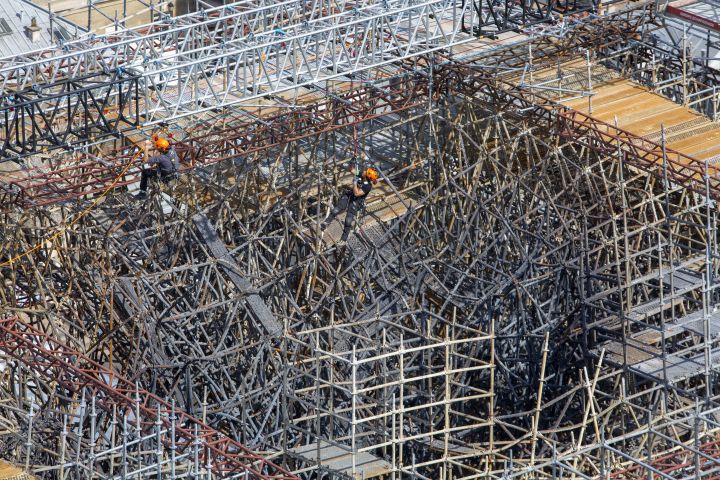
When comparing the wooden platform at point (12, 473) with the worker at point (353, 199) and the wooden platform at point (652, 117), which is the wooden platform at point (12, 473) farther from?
the wooden platform at point (652, 117)

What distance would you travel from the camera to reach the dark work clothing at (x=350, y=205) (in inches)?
2874

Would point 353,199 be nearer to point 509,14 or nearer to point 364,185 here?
point 364,185

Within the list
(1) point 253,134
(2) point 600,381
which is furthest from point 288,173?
(2) point 600,381

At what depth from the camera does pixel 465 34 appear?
79.2 metres

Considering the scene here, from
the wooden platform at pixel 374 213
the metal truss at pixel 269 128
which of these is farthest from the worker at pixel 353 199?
the metal truss at pixel 269 128

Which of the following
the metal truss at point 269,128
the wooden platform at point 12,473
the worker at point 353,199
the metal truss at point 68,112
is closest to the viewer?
the wooden platform at point 12,473

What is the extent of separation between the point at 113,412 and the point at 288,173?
15.1 metres

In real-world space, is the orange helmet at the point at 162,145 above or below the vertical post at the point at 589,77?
above

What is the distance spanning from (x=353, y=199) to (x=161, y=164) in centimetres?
631

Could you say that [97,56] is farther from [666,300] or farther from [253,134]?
[666,300]

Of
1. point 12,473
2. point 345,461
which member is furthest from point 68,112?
point 12,473

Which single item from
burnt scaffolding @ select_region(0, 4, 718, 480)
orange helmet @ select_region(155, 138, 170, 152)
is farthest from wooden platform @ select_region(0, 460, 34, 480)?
orange helmet @ select_region(155, 138, 170, 152)

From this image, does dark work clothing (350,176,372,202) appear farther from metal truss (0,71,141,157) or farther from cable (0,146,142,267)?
metal truss (0,71,141,157)

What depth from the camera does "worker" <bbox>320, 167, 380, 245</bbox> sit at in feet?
239
